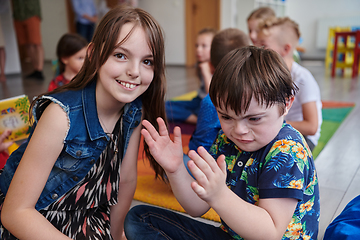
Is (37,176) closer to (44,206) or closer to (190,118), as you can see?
(44,206)

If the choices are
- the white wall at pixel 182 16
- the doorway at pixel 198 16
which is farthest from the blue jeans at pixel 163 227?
the doorway at pixel 198 16

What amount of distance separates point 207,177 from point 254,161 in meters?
0.18

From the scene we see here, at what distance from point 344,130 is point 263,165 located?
174 centimetres

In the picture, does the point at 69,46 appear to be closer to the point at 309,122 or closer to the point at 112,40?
the point at 112,40

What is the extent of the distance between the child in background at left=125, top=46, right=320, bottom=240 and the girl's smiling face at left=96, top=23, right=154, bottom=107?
→ 17 cm

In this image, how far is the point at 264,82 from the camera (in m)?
0.64

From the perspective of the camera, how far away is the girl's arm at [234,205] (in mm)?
559

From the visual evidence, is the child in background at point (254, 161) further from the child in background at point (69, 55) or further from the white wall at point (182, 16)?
the white wall at point (182, 16)

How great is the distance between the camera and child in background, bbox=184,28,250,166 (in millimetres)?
1173

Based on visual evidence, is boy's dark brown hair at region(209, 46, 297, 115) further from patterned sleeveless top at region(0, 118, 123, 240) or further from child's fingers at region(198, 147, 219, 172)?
patterned sleeveless top at region(0, 118, 123, 240)

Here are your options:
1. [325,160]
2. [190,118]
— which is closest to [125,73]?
[325,160]

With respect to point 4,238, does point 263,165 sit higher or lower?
higher

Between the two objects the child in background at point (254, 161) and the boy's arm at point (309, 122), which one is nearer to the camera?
the child in background at point (254, 161)

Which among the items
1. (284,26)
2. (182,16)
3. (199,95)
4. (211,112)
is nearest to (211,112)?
(211,112)
